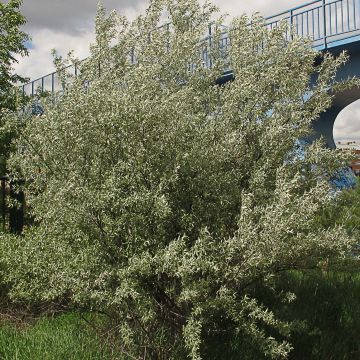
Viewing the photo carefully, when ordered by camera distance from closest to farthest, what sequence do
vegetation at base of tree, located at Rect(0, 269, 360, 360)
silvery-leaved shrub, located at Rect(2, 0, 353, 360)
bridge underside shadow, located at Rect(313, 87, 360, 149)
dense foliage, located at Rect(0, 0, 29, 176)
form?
silvery-leaved shrub, located at Rect(2, 0, 353, 360)
vegetation at base of tree, located at Rect(0, 269, 360, 360)
dense foliage, located at Rect(0, 0, 29, 176)
bridge underside shadow, located at Rect(313, 87, 360, 149)

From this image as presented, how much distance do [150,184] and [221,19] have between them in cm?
285

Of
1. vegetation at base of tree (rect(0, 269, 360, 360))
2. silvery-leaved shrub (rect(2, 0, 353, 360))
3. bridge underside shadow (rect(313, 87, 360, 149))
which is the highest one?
bridge underside shadow (rect(313, 87, 360, 149))

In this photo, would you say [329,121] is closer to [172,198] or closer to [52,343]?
[172,198]

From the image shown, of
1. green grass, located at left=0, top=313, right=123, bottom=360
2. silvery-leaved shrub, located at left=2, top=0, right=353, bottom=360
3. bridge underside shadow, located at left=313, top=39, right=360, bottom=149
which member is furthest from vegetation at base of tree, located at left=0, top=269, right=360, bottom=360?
bridge underside shadow, located at left=313, top=39, right=360, bottom=149

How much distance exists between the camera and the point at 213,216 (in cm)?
520

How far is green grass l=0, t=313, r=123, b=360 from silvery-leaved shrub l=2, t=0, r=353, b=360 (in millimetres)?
288

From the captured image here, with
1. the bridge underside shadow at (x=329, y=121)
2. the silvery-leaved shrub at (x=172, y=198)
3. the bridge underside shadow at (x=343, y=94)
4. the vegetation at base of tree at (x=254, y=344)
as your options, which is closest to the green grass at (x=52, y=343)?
the vegetation at base of tree at (x=254, y=344)

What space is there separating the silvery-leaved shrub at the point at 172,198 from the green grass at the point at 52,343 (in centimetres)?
29

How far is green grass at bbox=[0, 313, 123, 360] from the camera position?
4570mm

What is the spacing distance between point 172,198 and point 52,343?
1.69 m

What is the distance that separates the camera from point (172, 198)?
16.6 ft

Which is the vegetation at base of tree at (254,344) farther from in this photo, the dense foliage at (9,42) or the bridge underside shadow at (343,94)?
the dense foliage at (9,42)

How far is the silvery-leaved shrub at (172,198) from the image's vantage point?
14.7 feet

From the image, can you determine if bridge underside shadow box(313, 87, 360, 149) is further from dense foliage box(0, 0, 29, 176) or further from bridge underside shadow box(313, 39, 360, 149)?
dense foliage box(0, 0, 29, 176)
